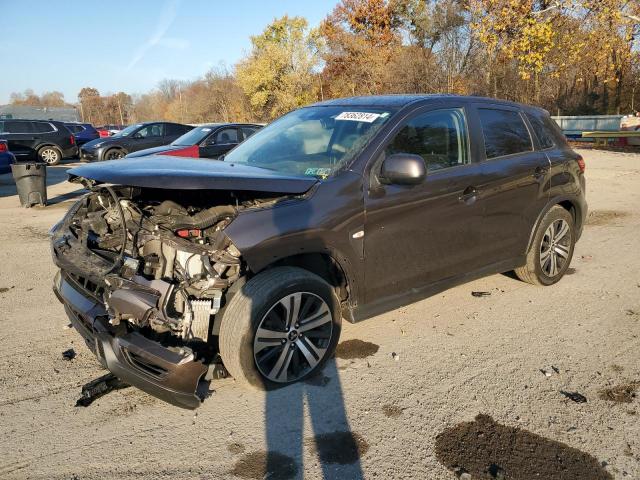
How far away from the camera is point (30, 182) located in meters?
9.93

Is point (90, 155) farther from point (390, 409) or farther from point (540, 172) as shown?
point (390, 409)

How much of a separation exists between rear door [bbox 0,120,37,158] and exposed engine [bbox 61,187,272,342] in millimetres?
17583

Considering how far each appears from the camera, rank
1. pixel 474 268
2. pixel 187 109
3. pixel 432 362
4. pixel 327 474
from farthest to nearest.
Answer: pixel 187 109
pixel 474 268
pixel 432 362
pixel 327 474

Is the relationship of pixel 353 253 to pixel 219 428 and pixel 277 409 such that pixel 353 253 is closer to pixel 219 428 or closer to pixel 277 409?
pixel 277 409

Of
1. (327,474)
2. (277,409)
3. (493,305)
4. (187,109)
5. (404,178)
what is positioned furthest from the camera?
(187,109)

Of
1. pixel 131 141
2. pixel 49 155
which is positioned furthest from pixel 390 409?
pixel 49 155

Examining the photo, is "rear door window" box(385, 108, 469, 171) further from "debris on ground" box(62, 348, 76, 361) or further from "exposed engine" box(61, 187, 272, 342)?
"debris on ground" box(62, 348, 76, 361)

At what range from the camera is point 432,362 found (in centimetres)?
354

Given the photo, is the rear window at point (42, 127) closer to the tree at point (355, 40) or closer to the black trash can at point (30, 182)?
the black trash can at point (30, 182)

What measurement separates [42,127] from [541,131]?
1895 cm

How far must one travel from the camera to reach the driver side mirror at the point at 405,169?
316 cm

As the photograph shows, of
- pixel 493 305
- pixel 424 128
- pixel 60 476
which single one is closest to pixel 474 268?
pixel 493 305

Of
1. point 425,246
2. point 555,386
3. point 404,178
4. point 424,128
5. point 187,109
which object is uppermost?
point 187,109

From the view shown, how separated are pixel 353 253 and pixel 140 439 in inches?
66.9
